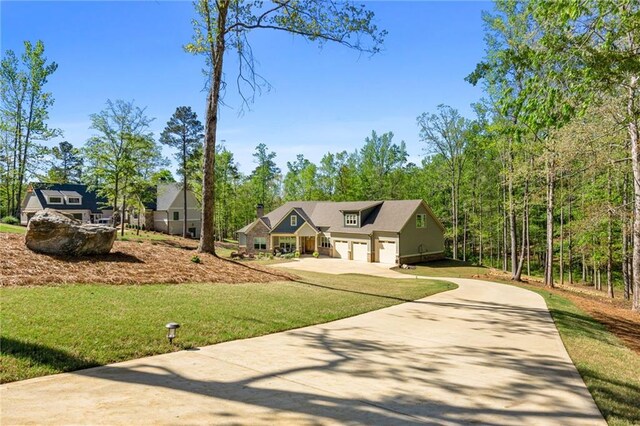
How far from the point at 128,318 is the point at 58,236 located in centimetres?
502

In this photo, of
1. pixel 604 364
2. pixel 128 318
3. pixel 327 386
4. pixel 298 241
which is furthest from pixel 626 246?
pixel 128 318

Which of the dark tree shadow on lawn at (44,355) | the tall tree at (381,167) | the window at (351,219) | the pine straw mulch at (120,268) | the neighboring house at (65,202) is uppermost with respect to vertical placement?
the tall tree at (381,167)

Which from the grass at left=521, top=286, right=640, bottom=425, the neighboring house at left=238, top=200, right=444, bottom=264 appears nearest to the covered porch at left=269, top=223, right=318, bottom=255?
the neighboring house at left=238, top=200, right=444, bottom=264

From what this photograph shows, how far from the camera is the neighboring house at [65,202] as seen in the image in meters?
46.2

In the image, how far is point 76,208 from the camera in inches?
1928

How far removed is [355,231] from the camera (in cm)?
3497

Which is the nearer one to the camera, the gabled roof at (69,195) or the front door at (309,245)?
the front door at (309,245)

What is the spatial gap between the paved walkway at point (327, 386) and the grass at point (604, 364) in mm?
217

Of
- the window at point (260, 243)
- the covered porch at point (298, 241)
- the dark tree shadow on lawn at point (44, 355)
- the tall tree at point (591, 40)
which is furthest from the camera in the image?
the window at point (260, 243)

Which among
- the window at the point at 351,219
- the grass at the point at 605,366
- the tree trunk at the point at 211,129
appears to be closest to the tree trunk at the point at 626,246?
the grass at the point at 605,366

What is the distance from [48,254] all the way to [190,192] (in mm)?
42916

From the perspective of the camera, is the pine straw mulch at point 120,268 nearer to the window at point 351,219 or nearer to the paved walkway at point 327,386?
the paved walkway at point 327,386

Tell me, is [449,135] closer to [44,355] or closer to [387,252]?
[387,252]

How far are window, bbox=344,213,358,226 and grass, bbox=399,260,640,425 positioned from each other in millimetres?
22952
